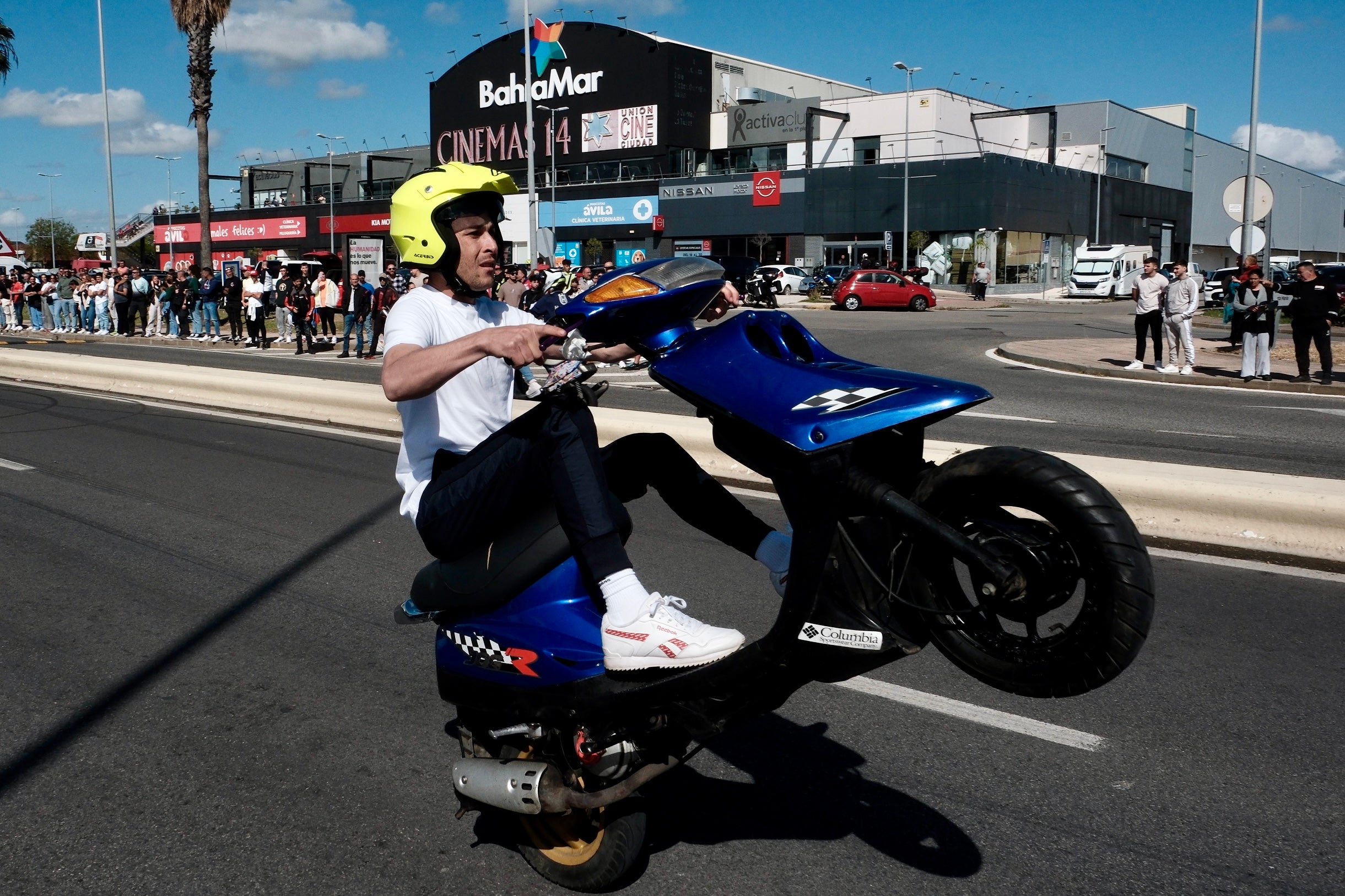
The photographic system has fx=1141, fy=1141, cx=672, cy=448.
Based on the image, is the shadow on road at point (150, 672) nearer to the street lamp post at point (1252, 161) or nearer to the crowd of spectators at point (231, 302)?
the crowd of spectators at point (231, 302)

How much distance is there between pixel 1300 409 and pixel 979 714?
39.4 ft

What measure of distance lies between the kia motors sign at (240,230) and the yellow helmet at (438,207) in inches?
3235

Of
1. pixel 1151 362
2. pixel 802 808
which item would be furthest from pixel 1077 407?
pixel 802 808

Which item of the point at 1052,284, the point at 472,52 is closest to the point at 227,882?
the point at 1052,284

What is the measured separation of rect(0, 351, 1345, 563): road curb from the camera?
606 cm

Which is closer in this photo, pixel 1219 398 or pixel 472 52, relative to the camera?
pixel 1219 398

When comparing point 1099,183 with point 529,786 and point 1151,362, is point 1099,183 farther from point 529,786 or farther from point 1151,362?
point 529,786

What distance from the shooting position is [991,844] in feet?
10.0

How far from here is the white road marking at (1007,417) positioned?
12692 millimetres

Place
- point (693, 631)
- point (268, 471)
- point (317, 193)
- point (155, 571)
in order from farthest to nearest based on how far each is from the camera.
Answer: point (317, 193), point (268, 471), point (155, 571), point (693, 631)

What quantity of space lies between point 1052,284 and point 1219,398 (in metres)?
47.5

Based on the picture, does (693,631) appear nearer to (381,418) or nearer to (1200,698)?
(1200,698)

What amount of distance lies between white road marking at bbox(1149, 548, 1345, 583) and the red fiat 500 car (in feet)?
118

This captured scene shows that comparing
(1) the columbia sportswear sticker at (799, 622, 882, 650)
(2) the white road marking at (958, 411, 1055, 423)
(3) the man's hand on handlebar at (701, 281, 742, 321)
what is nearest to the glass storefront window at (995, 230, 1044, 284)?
(2) the white road marking at (958, 411, 1055, 423)
